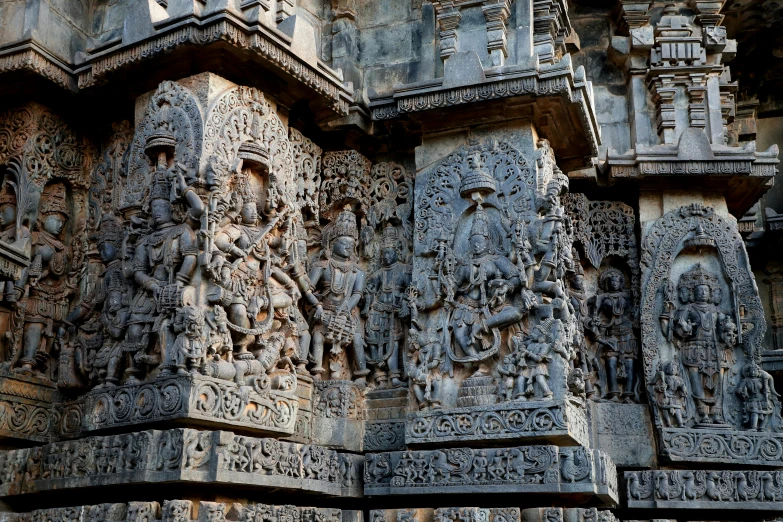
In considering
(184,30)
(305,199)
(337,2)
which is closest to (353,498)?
(305,199)

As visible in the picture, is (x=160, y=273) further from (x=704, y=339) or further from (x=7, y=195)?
(x=704, y=339)

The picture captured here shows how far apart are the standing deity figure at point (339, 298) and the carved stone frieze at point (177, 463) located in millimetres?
963

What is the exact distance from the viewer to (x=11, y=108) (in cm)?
897

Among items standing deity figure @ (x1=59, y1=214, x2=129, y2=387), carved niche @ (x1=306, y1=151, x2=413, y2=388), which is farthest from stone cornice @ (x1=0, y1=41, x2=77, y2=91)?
carved niche @ (x1=306, y1=151, x2=413, y2=388)

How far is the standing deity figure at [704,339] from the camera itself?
9945mm

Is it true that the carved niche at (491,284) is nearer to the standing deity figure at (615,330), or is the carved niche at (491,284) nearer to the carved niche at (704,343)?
the standing deity figure at (615,330)

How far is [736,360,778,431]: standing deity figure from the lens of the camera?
981 centimetres

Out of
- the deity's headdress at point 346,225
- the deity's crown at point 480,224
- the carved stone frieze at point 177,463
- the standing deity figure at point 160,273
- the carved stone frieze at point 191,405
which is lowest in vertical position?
the carved stone frieze at point 177,463

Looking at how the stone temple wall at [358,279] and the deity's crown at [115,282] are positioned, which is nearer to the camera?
the stone temple wall at [358,279]

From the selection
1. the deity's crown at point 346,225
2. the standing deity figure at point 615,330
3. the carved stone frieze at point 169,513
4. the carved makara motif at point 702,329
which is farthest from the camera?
the standing deity figure at point 615,330

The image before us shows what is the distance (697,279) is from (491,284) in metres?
3.00

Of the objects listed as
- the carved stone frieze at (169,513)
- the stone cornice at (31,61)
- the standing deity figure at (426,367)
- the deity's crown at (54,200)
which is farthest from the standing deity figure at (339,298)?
the stone cornice at (31,61)

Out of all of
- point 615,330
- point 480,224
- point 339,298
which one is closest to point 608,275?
point 615,330

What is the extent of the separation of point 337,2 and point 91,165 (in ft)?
9.82
